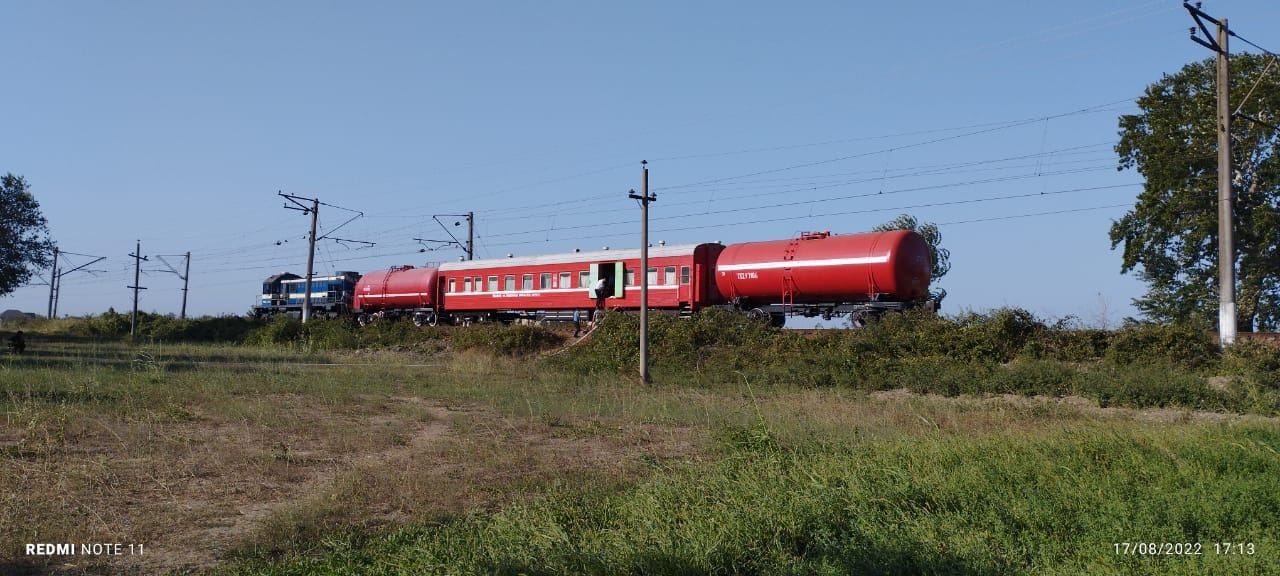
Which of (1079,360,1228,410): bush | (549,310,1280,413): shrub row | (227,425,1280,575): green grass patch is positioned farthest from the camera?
(549,310,1280,413): shrub row

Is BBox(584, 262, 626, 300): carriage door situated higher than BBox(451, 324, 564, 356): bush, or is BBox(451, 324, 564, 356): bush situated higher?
BBox(584, 262, 626, 300): carriage door

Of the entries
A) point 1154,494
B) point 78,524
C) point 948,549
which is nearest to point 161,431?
point 78,524

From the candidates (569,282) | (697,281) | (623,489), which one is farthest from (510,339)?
(623,489)

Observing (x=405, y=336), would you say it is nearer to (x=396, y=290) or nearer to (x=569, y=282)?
(x=396, y=290)

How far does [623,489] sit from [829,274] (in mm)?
17555

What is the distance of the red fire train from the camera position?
2514 cm

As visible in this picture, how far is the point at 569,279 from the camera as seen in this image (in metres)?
34.3

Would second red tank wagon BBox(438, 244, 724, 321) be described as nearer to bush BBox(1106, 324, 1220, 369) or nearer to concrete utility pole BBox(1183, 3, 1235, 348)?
bush BBox(1106, 324, 1220, 369)

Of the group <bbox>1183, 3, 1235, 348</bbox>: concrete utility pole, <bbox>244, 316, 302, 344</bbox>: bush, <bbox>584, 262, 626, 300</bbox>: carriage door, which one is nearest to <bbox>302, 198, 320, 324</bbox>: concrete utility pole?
<bbox>244, 316, 302, 344</bbox>: bush

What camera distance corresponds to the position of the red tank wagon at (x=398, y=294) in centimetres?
4278

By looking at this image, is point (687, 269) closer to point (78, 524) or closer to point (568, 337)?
point (568, 337)

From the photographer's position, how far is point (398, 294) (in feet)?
147

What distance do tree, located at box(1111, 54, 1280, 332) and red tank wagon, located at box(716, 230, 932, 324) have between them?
36.2 feet

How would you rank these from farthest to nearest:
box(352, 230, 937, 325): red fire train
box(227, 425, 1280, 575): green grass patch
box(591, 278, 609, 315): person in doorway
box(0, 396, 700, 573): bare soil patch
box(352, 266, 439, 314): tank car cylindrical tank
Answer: box(352, 266, 439, 314): tank car cylindrical tank → box(591, 278, 609, 315): person in doorway → box(352, 230, 937, 325): red fire train → box(0, 396, 700, 573): bare soil patch → box(227, 425, 1280, 575): green grass patch
